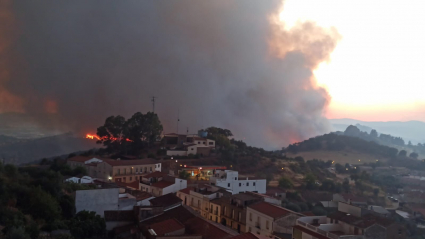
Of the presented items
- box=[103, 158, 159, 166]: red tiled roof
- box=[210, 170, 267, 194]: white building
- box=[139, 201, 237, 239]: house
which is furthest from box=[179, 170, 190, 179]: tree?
box=[139, 201, 237, 239]: house

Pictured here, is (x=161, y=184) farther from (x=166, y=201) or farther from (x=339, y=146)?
(x=339, y=146)

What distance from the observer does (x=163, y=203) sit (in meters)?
22.9

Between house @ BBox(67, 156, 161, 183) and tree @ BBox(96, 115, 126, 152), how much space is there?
953 cm

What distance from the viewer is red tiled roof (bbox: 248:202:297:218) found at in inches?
830

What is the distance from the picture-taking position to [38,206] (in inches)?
690

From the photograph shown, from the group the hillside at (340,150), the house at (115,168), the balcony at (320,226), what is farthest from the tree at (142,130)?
the hillside at (340,150)

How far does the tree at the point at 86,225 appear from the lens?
1720 centimetres

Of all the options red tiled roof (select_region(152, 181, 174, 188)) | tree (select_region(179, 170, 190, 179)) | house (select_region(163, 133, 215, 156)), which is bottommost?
red tiled roof (select_region(152, 181, 174, 188))

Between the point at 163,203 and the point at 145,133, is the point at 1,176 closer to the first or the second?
the point at 163,203

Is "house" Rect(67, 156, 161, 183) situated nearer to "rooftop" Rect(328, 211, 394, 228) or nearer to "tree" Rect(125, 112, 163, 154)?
"tree" Rect(125, 112, 163, 154)

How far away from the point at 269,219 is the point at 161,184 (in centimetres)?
1214

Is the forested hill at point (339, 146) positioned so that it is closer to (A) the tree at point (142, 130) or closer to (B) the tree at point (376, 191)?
(B) the tree at point (376, 191)

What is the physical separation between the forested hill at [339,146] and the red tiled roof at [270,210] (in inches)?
2519

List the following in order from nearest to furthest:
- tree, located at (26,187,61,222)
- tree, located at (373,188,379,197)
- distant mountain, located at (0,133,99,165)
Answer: tree, located at (26,187,61,222) → distant mountain, located at (0,133,99,165) → tree, located at (373,188,379,197)
